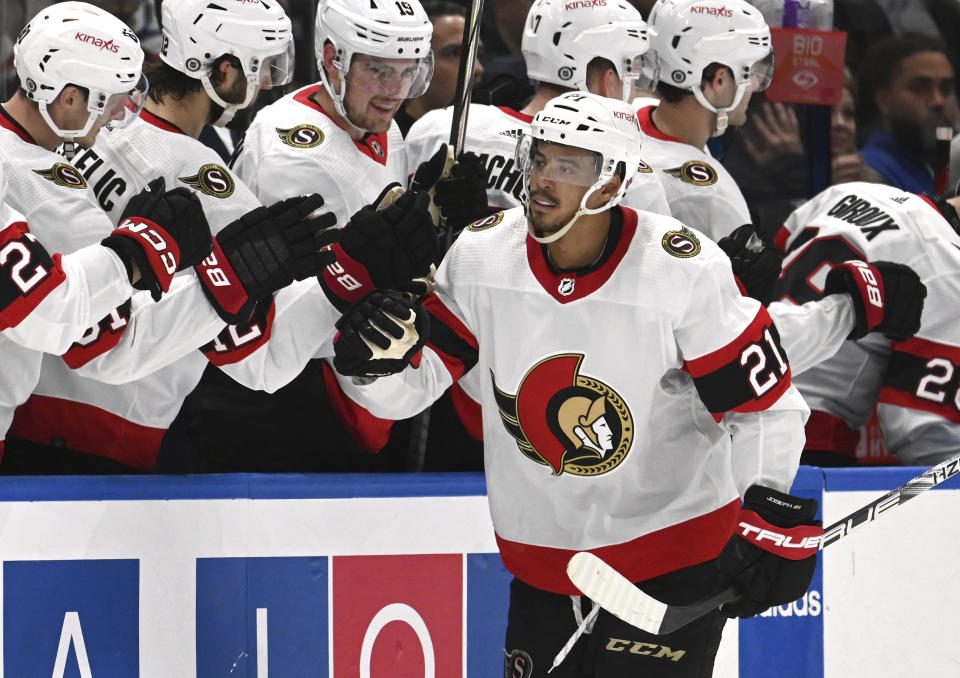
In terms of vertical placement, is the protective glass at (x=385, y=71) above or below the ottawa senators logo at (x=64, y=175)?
above

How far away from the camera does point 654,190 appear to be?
3.78m

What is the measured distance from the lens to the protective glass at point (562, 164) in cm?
276

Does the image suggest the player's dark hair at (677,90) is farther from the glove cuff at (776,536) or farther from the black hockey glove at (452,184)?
the glove cuff at (776,536)

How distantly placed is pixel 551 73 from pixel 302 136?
861 mm

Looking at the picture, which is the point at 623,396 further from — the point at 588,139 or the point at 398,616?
the point at 398,616

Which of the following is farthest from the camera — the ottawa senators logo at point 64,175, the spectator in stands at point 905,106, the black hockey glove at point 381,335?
the spectator in stands at point 905,106

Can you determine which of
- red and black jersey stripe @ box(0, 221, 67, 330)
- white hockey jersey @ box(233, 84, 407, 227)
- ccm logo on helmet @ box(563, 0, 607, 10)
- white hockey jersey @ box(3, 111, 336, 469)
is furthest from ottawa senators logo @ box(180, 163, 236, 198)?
ccm logo on helmet @ box(563, 0, 607, 10)

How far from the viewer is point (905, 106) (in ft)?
19.7

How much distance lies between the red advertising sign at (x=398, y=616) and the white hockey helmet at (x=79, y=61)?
124 centimetres

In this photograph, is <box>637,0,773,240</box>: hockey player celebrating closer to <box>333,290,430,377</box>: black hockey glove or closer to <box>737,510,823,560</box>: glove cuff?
<box>333,290,430,377</box>: black hockey glove

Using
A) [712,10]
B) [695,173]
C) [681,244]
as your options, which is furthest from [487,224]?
[712,10]

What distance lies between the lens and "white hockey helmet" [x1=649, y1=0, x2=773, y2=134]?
4.16 metres

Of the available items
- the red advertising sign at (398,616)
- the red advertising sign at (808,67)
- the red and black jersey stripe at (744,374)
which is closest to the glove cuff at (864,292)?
the red and black jersey stripe at (744,374)

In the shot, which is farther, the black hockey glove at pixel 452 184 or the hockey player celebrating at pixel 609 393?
the black hockey glove at pixel 452 184
